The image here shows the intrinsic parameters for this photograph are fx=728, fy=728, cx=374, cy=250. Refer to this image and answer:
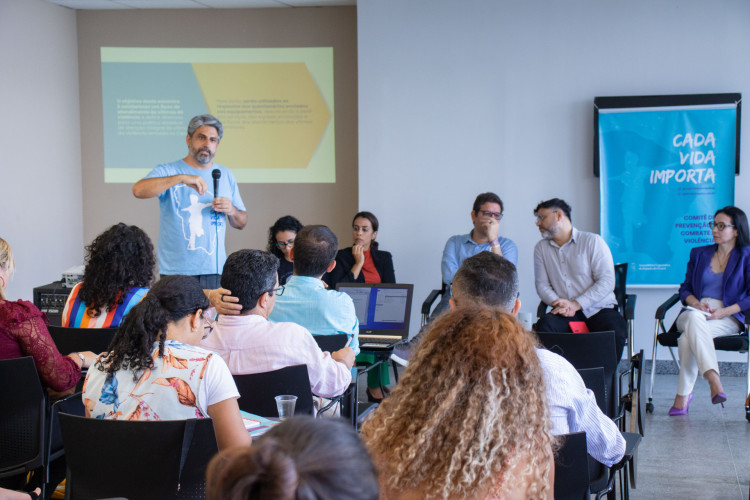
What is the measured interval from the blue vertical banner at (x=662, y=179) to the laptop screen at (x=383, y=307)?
246 cm

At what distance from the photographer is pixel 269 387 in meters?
2.41

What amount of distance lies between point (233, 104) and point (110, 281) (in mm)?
3538

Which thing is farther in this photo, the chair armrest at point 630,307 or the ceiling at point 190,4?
the ceiling at point 190,4

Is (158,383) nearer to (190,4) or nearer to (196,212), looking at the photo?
(196,212)

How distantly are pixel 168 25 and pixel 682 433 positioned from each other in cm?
520

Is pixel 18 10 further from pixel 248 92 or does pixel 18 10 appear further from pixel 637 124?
pixel 637 124

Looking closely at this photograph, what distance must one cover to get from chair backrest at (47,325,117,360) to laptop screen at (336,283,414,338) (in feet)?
3.99

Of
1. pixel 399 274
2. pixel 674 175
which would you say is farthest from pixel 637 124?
pixel 399 274

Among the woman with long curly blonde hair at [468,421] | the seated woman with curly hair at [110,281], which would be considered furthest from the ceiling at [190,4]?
the woman with long curly blonde hair at [468,421]

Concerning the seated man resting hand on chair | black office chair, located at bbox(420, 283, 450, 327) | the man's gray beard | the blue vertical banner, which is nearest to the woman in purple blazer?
the blue vertical banner

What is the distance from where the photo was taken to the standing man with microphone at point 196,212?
4250mm

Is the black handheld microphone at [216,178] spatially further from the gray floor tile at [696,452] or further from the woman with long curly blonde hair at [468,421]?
the woman with long curly blonde hair at [468,421]

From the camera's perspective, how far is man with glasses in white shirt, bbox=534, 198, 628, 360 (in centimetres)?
484

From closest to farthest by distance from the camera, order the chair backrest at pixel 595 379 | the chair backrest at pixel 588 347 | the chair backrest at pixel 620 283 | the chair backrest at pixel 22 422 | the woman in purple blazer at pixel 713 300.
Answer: the chair backrest at pixel 595 379, the chair backrest at pixel 22 422, the chair backrest at pixel 588 347, the woman in purple blazer at pixel 713 300, the chair backrest at pixel 620 283
